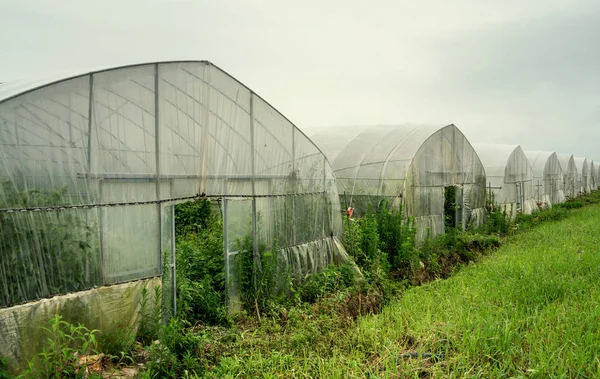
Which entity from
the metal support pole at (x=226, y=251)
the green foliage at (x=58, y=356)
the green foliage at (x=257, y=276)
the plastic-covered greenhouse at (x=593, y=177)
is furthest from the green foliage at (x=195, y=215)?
the plastic-covered greenhouse at (x=593, y=177)

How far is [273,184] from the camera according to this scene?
8250mm

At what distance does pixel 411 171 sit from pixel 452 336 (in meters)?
7.51

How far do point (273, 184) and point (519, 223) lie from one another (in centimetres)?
1387

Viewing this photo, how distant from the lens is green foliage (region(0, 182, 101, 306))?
190 inches

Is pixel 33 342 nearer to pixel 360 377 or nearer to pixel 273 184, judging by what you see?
pixel 360 377

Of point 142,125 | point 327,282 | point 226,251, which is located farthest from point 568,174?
point 142,125

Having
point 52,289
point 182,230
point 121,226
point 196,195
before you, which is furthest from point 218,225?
point 52,289

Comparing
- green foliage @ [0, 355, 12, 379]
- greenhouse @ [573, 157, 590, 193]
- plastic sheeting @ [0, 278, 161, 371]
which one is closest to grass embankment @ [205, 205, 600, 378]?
plastic sheeting @ [0, 278, 161, 371]

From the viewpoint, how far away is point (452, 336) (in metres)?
5.48

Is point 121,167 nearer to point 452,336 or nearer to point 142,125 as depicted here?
point 142,125

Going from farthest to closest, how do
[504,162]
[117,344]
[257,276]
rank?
[504,162], [257,276], [117,344]

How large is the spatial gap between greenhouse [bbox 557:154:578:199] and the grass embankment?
27559 millimetres

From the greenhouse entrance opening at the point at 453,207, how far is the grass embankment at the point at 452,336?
281 inches

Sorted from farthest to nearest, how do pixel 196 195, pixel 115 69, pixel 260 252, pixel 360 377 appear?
pixel 260 252
pixel 196 195
pixel 115 69
pixel 360 377
